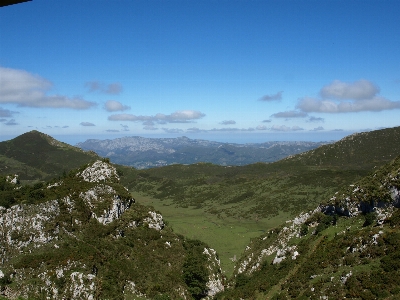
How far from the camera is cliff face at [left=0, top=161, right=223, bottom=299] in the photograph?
41.6 m

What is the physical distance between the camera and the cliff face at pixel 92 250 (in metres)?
41.6

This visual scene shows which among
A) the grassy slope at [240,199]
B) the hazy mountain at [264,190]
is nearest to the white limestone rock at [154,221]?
the grassy slope at [240,199]

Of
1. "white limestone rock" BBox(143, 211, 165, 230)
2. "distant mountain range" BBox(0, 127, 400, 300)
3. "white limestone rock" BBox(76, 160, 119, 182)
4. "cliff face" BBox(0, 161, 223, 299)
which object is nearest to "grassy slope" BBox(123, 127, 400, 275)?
"distant mountain range" BBox(0, 127, 400, 300)

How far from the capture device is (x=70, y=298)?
39812 mm

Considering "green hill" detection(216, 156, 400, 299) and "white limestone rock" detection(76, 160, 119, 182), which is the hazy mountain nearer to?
"green hill" detection(216, 156, 400, 299)

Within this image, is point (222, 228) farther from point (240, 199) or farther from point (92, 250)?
point (92, 250)

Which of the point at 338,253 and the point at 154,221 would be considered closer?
the point at 338,253

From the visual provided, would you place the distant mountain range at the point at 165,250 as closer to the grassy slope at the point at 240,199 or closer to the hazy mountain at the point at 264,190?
the grassy slope at the point at 240,199

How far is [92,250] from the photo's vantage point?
157 ft

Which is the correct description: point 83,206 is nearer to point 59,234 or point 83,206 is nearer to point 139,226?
point 59,234

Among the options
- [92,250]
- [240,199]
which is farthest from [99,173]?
[240,199]

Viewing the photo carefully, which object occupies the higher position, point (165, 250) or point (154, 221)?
point (154, 221)

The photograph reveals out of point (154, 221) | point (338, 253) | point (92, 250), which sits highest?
point (338, 253)

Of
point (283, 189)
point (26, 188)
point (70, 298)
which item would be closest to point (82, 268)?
point (70, 298)
